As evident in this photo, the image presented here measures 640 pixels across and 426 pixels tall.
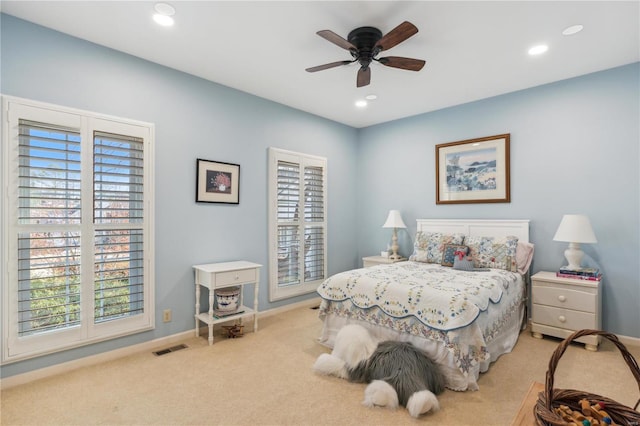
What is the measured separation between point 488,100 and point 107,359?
5112 mm

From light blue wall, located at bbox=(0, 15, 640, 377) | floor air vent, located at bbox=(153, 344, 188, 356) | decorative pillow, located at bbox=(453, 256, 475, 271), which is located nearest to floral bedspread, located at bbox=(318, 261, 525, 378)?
decorative pillow, located at bbox=(453, 256, 475, 271)

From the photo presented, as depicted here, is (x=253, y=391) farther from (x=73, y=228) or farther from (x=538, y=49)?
(x=538, y=49)

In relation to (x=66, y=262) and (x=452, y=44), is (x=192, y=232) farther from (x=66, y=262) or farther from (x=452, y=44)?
(x=452, y=44)

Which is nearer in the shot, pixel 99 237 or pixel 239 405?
pixel 239 405

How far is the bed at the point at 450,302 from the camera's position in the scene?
95.0 inches

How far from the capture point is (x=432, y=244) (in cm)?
414

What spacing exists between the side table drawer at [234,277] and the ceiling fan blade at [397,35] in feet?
8.21

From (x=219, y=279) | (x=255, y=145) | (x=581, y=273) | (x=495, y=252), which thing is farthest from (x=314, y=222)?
(x=581, y=273)

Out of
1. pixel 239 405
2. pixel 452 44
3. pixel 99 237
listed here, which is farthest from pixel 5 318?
pixel 452 44

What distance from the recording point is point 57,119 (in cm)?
264

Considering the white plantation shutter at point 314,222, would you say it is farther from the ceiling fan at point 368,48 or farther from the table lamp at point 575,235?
the table lamp at point 575,235

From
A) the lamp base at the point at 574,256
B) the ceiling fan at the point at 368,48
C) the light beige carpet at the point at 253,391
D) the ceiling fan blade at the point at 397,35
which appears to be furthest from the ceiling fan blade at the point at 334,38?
the lamp base at the point at 574,256

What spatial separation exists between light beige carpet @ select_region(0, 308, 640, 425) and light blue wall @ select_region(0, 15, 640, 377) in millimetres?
421

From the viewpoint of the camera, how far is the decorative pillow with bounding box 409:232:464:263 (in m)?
4.02
